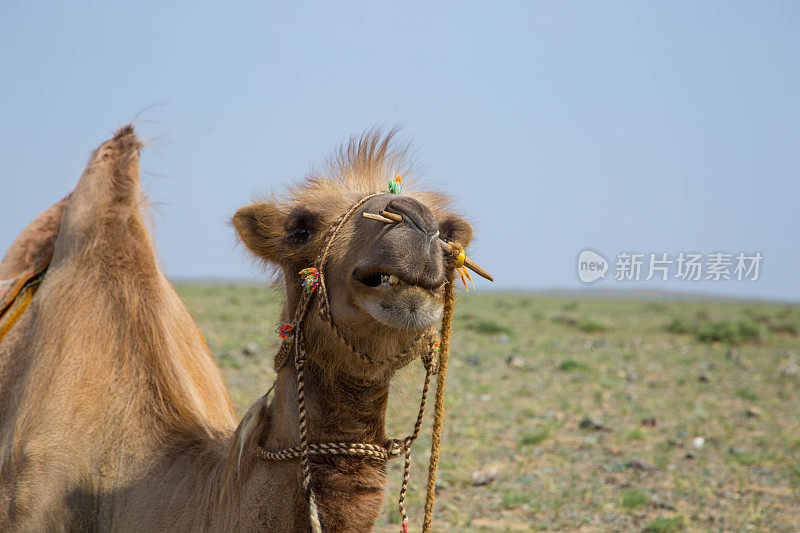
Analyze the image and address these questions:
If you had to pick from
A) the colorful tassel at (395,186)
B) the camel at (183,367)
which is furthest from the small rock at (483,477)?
the colorful tassel at (395,186)

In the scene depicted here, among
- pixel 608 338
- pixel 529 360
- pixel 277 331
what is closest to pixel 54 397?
pixel 277 331

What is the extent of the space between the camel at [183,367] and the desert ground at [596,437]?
0.38 metres

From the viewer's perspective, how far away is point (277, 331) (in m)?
2.49

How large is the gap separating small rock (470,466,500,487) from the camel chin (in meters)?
4.64

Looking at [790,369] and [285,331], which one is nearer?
[285,331]

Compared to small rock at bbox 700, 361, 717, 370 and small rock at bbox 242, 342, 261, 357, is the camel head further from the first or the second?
small rock at bbox 700, 361, 717, 370

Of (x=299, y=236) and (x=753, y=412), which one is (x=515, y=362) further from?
(x=299, y=236)

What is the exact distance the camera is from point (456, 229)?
2.51 meters

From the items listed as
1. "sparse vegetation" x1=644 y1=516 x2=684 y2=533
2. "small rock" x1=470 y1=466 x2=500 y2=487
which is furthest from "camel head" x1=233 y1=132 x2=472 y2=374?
"small rock" x1=470 y1=466 x2=500 y2=487

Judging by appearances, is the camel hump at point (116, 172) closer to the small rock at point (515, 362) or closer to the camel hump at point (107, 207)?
the camel hump at point (107, 207)

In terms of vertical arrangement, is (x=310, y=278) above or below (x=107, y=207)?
below

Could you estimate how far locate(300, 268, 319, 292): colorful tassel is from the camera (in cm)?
228

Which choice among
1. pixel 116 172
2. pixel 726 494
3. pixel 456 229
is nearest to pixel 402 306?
pixel 456 229

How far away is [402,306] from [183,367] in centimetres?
162
